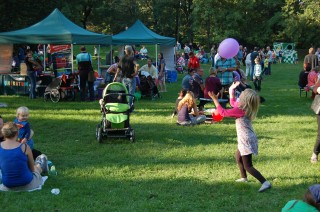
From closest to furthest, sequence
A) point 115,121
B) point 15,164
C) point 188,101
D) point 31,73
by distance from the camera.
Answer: point 15,164, point 115,121, point 188,101, point 31,73

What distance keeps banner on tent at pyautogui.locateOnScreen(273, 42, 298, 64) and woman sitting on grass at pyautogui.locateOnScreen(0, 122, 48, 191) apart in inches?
1628

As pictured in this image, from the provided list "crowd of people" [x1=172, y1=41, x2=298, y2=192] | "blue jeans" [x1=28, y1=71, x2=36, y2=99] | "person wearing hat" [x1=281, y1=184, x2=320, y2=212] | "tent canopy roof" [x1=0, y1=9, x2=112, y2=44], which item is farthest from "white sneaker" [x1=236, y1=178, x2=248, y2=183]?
"blue jeans" [x1=28, y1=71, x2=36, y2=99]

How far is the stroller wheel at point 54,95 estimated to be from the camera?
15141 mm

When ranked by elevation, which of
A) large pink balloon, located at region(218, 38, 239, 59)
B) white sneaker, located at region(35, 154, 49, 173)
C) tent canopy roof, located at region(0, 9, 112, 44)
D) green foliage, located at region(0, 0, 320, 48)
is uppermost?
green foliage, located at region(0, 0, 320, 48)

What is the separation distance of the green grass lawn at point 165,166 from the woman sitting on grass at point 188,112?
0.99 feet

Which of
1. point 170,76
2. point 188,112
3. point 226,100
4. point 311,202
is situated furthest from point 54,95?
point 311,202

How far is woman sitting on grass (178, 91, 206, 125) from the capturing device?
10.8 meters

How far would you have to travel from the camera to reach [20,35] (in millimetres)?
15625

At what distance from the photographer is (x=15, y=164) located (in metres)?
5.72

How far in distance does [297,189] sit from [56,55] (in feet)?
54.7

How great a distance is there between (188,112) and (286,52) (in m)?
36.8

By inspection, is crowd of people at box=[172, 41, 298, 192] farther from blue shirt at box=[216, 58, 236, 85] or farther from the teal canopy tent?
the teal canopy tent

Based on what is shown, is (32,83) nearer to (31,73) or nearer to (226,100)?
(31,73)

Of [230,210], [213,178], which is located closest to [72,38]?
[213,178]
